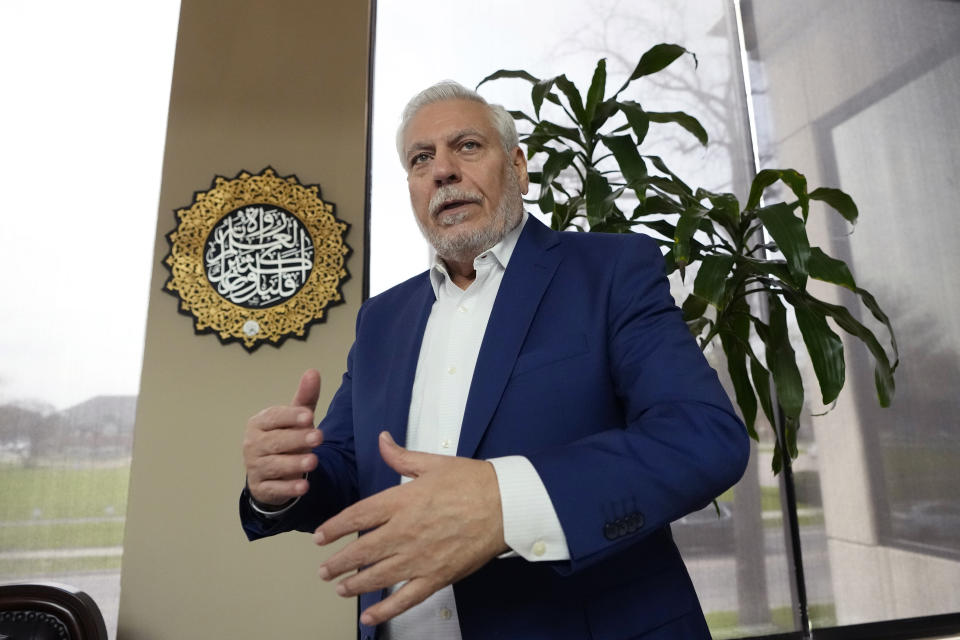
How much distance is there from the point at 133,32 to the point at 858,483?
3707 mm

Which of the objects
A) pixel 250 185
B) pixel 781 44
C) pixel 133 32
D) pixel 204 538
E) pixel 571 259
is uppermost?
pixel 781 44

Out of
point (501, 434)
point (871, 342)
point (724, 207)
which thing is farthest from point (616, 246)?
point (871, 342)

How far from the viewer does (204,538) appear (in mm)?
2283

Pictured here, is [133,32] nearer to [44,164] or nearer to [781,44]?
[44,164]

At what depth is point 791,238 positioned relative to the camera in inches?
61.5

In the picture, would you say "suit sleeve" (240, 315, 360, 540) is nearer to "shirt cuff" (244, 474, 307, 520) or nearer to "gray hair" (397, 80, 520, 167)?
"shirt cuff" (244, 474, 307, 520)

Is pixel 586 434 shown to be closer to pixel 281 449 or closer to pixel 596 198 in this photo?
pixel 281 449

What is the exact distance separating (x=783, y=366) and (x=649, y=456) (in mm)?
1193

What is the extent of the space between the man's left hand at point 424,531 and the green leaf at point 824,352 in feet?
4.03

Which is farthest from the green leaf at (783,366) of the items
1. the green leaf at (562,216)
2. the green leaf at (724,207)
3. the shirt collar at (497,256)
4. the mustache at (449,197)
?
the mustache at (449,197)

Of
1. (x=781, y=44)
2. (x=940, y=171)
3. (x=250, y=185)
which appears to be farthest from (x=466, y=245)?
(x=940, y=171)

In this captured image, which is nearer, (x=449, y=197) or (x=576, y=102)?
(x=449, y=197)

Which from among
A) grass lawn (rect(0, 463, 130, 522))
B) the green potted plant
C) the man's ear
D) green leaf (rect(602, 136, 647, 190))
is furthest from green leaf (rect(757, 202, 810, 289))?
grass lawn (rect(0, 463, 130, 522))

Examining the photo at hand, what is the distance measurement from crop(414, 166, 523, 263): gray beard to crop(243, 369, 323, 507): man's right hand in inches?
19.5
